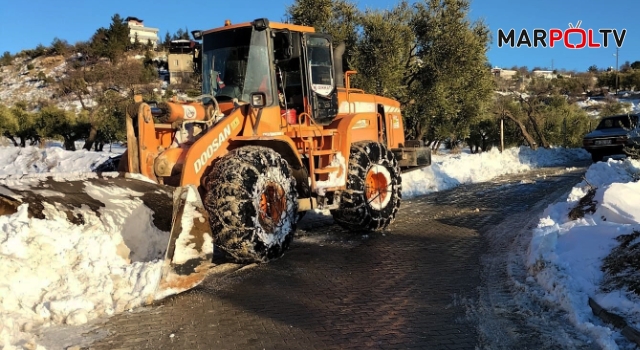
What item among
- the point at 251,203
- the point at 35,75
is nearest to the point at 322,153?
the point at 251,203

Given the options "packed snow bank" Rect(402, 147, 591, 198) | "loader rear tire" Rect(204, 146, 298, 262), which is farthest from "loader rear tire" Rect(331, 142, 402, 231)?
"packed snow bank" Rect(402, 147, 591, 198)

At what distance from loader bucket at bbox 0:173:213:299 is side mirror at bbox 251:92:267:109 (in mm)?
1744

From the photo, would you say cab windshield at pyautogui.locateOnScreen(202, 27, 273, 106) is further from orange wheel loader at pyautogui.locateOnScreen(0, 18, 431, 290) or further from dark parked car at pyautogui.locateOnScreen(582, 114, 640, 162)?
dark parked car at pyautogui.locateOnScreen(582, 114, 640, 162)

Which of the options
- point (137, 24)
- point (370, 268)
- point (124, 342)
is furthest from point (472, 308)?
point (137, 24)

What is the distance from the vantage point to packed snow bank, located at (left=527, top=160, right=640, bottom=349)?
13.9ft

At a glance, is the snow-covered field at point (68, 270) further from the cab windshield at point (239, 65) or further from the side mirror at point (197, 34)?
the side mirror at point (197, 34)

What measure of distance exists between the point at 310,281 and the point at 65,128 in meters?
28.9

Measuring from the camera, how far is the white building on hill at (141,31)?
8744 cm

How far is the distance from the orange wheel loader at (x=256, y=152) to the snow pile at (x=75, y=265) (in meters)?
0.25

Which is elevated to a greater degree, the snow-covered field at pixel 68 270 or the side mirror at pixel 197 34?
the side mirror at pixel 197 34

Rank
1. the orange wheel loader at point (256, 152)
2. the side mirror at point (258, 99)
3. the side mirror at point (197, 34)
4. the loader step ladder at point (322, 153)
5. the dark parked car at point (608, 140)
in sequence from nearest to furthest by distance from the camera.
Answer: the orange wheel loader at point (256, 152), the side mirror at point (258, 99), the loader step ladder at point (322, 153), the side mirror at point (197, 34), the dark parked car at point (608, 140)

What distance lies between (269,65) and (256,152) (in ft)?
5.18

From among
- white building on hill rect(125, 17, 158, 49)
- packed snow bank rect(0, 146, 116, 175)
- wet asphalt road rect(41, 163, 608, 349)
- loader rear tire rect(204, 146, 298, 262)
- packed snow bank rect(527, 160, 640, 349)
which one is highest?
white building on hill rect(125, 17, 158, 49)

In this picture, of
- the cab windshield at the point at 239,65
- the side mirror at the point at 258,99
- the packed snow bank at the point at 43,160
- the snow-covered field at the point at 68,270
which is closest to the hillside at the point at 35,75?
the packed snow bank at the point at 43,160
